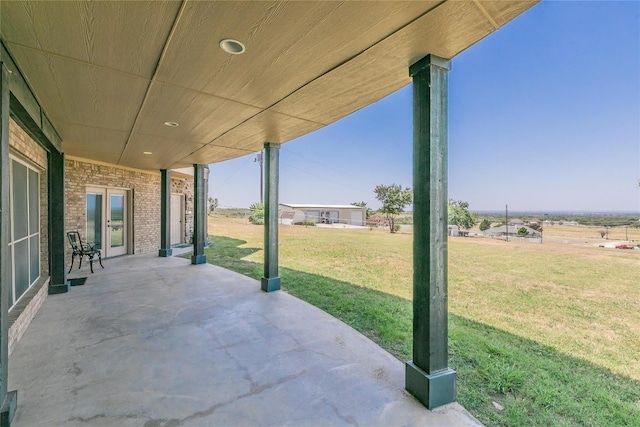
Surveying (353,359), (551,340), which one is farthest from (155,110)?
(551,340)

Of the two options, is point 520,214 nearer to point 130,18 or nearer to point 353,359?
point 353,359

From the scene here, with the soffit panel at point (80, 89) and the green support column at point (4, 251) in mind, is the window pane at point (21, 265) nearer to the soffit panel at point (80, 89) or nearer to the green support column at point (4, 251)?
the soffit panel at point (80, 89)

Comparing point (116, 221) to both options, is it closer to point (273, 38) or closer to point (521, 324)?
point (273, 38)

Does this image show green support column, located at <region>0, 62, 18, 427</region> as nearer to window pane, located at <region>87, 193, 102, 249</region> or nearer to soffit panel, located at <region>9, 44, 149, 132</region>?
soffit panel, located at <region>9, 44, 149, 132</region>

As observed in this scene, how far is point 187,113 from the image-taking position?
331cm

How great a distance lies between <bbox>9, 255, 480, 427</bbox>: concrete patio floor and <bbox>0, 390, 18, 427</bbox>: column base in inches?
3.2

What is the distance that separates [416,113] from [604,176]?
23.1 m

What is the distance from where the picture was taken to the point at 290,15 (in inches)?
63.6

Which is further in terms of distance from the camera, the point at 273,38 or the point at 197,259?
the point at 197,259

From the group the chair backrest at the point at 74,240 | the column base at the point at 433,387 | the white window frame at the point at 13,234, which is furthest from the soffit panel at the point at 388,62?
the chair backrest at the point at 74,240

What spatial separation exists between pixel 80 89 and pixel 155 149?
294cm

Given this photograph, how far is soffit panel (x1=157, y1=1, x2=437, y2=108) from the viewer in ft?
5.12

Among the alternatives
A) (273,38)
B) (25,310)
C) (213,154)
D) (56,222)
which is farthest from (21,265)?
(273,38)

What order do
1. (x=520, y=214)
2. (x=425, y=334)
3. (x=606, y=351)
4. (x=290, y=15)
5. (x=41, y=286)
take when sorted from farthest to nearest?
(x=520, y=214)
(x=41, y=286)
(x=606, y=351)
(x=425, y=334)
(x=290, y=15)
